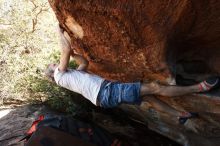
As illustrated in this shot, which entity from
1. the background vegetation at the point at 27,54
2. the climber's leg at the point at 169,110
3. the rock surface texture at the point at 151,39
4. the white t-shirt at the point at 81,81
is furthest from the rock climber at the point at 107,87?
the background vegetation at the point at 27,54

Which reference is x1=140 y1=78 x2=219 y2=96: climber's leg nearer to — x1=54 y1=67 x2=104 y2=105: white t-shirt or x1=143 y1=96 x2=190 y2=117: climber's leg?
x1=143 y1=96 x2=190 y2=117: climber's leg

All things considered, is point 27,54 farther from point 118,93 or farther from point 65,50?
point 118,93

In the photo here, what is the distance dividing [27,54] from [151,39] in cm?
647

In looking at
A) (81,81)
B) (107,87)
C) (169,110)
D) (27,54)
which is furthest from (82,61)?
(27,54)

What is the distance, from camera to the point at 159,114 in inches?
238

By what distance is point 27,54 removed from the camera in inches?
376

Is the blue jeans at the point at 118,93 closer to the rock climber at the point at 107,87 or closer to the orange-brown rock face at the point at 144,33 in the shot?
the rock climber at the point at 107,87

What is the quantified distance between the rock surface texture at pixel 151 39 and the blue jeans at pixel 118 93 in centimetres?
27

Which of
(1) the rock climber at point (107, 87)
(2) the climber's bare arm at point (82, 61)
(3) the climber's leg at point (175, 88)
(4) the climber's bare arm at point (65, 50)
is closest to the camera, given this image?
(3) the climber's leg at point (175, 88)

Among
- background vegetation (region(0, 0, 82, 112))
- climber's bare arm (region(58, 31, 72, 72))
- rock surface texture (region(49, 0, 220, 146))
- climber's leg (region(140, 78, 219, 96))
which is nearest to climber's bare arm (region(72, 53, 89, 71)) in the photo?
rock surface texture (region(49, 0, 220, 146))

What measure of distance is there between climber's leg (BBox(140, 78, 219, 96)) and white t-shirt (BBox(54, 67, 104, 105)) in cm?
66

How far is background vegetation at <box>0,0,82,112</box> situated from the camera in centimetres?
772

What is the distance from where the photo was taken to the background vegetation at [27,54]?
7719mm

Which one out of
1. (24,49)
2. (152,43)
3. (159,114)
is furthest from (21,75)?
(152,43)
